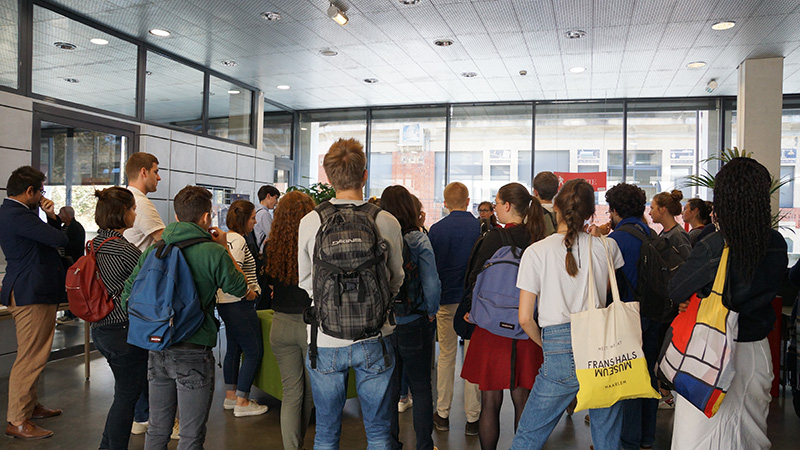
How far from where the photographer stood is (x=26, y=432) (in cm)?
342

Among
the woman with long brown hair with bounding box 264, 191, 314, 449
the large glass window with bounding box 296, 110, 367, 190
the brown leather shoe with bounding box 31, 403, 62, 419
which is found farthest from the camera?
the large glass window with bounding box 296, 110, 367, 190

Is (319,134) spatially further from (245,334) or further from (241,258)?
(245,334)

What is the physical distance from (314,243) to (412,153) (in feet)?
28.9

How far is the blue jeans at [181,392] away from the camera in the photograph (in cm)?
243

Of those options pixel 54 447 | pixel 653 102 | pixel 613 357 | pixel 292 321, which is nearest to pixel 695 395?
pixel 613 357

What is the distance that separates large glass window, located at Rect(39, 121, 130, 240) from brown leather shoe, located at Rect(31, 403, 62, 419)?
8.11ft

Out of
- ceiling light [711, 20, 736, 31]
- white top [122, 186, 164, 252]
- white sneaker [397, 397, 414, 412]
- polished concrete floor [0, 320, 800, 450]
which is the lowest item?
polished concrete floor [0, 320, 800, 450]

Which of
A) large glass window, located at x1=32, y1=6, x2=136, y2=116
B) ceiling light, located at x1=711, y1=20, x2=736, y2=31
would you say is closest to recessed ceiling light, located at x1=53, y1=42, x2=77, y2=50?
large glass window, located at x1=32, y1=6, x2=136, y2=116

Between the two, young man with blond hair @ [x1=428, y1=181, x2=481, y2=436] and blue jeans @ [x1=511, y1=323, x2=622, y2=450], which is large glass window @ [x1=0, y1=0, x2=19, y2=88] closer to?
young man with blond hair @ [x1=428, y1=181, x2=481, y2=436]

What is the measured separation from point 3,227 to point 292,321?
2042 millimetres

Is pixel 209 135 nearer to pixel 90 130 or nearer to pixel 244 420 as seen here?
pixel 90 130

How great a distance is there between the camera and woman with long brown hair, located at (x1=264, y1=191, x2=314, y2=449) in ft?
9.74

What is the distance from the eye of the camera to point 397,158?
10828mm

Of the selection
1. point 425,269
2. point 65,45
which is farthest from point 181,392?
point 65,45
